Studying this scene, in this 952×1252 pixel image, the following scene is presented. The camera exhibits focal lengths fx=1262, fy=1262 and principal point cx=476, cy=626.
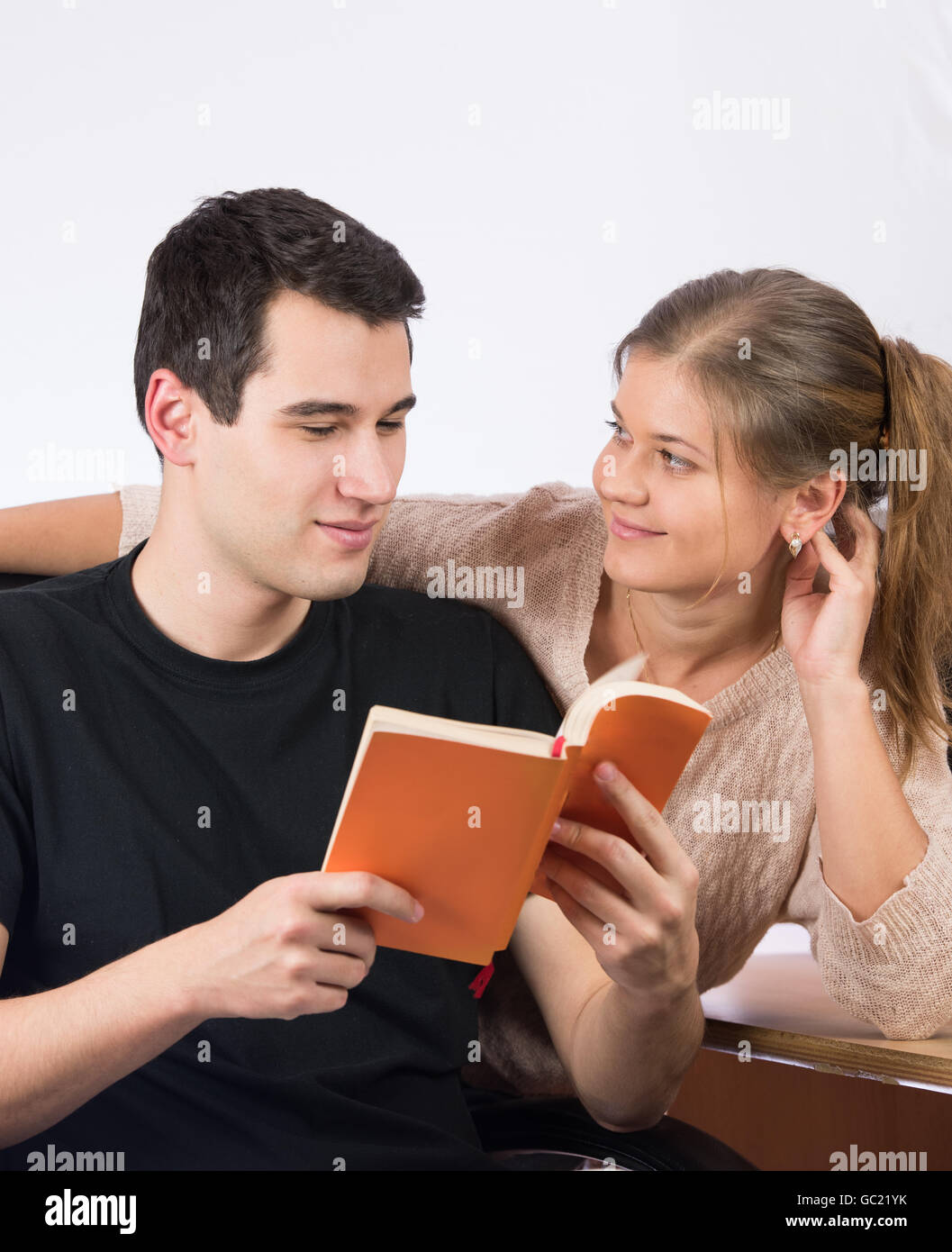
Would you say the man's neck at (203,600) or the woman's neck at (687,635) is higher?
the man's neck at (203,600)

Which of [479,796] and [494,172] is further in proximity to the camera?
[494,172]

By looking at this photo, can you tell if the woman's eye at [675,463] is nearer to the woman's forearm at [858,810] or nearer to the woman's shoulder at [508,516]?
the woman's shoulder at [508,516]

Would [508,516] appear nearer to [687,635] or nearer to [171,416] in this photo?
[687,635]

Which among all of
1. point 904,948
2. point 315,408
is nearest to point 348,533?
point 315,408

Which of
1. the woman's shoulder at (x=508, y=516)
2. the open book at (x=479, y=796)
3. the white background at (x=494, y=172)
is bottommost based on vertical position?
the open book at (x=479, y=796)

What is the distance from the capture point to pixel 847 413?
1525mm

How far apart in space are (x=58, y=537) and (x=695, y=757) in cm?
83

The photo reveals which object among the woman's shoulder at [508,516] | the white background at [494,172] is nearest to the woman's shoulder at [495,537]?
the woman's shoulder at [508,516]

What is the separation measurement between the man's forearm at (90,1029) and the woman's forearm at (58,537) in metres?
0.67

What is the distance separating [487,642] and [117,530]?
0.48 metres

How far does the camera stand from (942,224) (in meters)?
3.05

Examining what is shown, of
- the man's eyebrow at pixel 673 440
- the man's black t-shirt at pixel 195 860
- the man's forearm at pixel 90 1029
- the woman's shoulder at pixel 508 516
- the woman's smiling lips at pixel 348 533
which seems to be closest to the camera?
the man's forearm at pixel 90 1029

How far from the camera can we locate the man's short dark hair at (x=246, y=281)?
1.27 m
